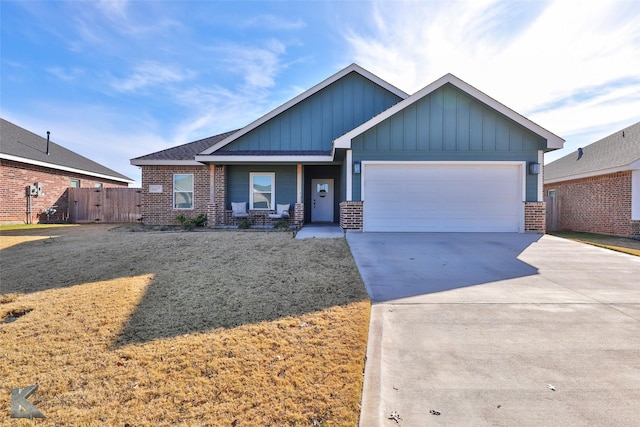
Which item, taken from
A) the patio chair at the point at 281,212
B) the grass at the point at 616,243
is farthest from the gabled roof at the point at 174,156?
the grass at the point at 616,243

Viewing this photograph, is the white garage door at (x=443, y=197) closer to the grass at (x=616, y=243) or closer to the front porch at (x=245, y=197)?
the grass at (x=616, y=243)

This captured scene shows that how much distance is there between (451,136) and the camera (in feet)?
31.5

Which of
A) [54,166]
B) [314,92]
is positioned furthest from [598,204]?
[54,166]

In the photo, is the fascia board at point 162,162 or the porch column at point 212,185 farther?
the fascia board at point 162,162

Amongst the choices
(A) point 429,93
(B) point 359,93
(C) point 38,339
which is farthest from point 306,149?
(C) point 38,339

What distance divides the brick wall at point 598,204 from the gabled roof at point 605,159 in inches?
15.2

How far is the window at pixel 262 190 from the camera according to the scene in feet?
42.8

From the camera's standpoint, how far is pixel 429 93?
943 centimetres

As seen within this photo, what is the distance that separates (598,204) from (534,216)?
6.45 metres

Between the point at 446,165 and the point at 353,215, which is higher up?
the point at 446,165

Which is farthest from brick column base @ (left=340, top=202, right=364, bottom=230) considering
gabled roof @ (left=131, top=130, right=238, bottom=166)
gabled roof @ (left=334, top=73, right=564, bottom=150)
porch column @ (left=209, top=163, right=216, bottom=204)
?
gabled roof @ (left=131, top=130, right=238, bottom=166)

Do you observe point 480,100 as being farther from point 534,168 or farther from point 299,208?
point 299,208

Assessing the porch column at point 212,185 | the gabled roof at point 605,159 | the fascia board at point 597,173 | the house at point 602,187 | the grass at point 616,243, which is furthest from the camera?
the porch column at point 212,185

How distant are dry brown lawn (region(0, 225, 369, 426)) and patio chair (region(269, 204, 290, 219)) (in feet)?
20.9
